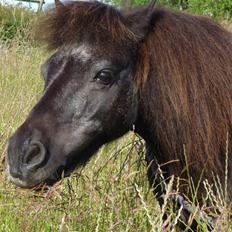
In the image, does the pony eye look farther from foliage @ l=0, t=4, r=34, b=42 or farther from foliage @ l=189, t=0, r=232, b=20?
foliage @ l=189, t=0, r=232, b=20

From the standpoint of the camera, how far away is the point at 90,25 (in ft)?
7.31

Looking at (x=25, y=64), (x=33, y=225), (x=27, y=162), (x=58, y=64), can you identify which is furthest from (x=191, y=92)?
(x=25, y=64)

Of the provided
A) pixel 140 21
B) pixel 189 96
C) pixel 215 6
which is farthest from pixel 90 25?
pixel 215 6

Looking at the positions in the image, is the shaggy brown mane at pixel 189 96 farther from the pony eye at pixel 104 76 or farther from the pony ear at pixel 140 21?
the pony eye at pixel 104 76

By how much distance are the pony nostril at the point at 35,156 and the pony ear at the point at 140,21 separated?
24.9 inches

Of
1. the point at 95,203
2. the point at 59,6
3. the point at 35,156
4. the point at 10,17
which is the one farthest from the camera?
the point at 10,17

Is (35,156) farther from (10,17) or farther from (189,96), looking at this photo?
(10,17)

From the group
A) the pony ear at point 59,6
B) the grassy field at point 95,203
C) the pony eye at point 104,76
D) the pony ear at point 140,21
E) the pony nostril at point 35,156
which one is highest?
the pony ear at point 140,21

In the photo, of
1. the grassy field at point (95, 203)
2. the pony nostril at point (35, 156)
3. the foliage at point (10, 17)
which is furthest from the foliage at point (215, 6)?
the pony nostril at point (35, 156)

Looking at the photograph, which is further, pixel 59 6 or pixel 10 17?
pixel 10 17

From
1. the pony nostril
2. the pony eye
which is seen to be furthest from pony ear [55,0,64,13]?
the pony nostril

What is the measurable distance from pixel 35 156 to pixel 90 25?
1.95 feet

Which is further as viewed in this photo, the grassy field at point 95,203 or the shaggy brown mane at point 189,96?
the shaggy brown mane at point 189,96

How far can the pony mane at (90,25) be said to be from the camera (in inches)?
87.3
